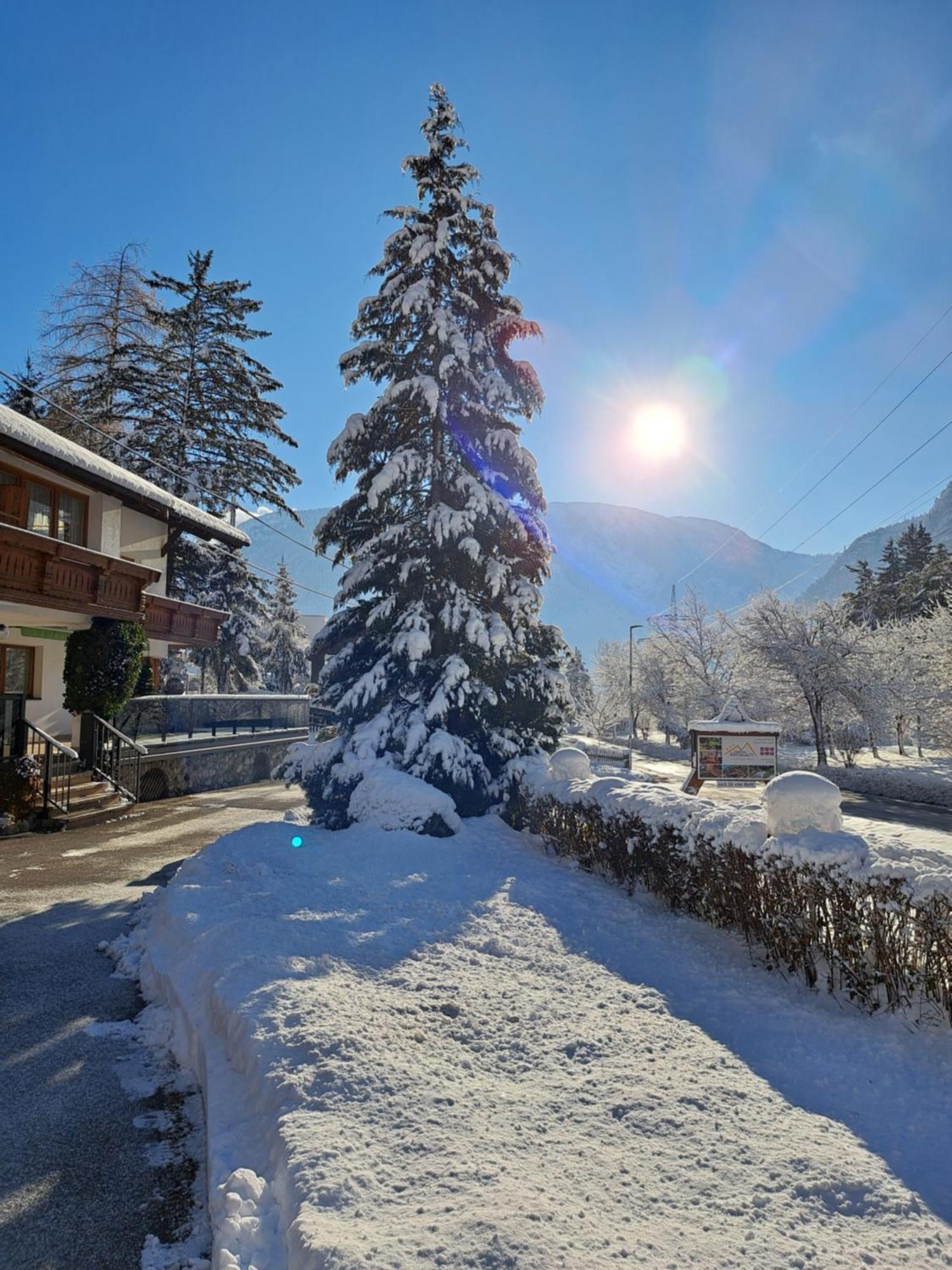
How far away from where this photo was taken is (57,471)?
16.4 metres

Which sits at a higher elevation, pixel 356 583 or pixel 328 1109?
pixel 356 583

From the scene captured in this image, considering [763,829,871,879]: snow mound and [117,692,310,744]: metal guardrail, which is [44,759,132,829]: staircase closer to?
[117,692,310,744]: metal guardrail

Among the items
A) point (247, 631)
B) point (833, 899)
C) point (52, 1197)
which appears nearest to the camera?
point (52, 1197)

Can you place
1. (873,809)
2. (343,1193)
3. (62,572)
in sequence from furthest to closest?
(873,809) < (62,572) < (343,1193)

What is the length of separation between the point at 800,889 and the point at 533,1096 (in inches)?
111

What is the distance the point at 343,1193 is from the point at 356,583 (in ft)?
31.3

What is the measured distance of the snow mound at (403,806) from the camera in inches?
355

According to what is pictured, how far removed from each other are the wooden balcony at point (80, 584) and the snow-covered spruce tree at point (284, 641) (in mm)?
23012

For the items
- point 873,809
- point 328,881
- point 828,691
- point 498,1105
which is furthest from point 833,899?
point 828,691

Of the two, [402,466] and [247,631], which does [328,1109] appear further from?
[247,631]

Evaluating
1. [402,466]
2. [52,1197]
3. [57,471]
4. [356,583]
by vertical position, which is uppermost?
[57,471]

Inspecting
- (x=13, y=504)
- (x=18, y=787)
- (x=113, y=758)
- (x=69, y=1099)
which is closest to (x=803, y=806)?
(x=69, y=1099)

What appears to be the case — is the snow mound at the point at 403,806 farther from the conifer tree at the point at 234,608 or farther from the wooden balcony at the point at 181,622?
the conifer tree at the point at 234,608

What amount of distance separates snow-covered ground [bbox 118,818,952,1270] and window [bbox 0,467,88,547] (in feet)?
44.6
